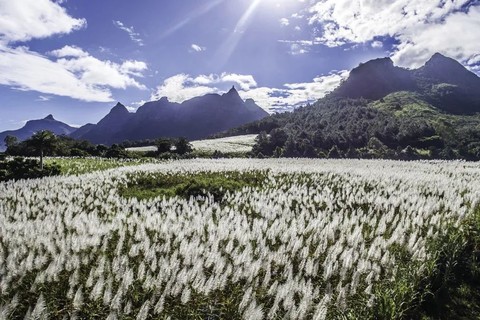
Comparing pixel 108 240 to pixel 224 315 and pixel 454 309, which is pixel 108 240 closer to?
pixel 224 315

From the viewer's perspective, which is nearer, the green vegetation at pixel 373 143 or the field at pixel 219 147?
the green vegetation at pixel 373 143

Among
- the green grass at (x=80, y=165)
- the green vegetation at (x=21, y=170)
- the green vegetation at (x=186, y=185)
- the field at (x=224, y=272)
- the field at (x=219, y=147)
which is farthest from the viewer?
the field at (x=219, y=147)

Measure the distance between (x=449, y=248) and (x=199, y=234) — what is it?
20.6 ft

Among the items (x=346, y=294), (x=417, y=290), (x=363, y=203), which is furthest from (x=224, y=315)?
(x=363, y=203)

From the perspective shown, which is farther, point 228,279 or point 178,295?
point 228,279

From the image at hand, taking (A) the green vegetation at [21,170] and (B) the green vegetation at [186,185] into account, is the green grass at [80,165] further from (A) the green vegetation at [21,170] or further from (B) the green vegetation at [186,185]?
(B) the green vegetation at [186,185]

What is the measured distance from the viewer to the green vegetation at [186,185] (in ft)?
60.4

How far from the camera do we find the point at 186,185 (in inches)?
790

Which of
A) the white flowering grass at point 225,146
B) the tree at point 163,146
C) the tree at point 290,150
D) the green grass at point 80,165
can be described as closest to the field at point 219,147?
the white flowering grass at point 225,146

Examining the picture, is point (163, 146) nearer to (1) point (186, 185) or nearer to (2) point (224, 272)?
(1) point (186, 185)

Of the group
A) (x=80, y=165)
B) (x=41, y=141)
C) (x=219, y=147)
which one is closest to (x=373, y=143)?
(x=219, y=147)

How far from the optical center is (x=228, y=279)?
7227mm

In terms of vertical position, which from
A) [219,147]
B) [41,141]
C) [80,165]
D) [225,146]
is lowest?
[219,147]

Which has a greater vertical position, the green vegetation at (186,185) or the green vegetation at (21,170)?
the green vegetation at (21,170)
